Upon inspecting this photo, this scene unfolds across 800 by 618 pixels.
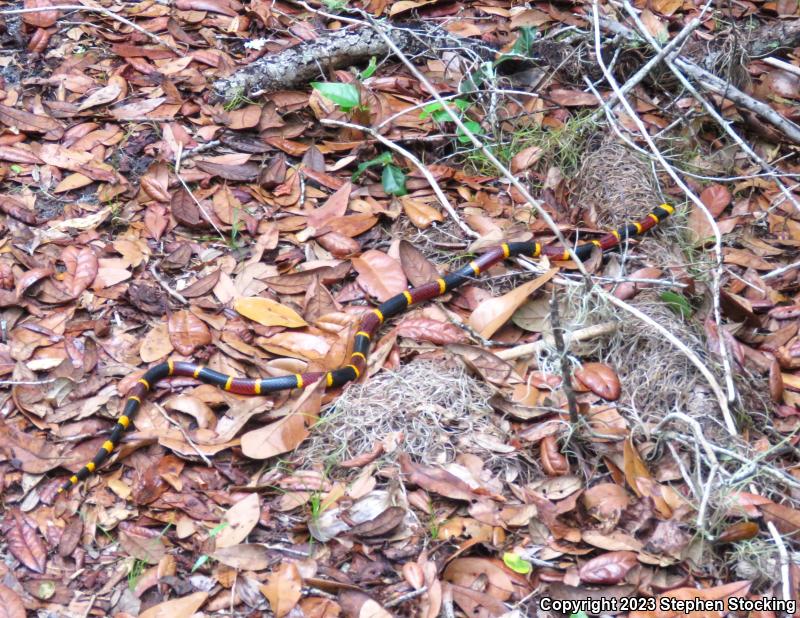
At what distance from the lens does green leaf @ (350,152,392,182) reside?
4738 mm

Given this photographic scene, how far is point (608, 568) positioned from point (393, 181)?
256cm

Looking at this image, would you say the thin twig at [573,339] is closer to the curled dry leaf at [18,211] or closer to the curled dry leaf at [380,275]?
the curled dry leaf at [380,275]

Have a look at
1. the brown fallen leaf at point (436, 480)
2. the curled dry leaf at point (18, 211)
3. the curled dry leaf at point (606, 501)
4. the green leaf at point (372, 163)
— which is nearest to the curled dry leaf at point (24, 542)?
the brown fallen leaf at point (436, 480)

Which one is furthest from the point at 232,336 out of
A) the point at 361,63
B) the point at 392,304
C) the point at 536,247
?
the point at 361,63

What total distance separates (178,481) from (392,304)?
54.3 inches

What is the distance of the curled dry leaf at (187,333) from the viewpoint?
13.0 feet

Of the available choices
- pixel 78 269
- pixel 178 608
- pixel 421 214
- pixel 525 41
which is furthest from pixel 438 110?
pixel 178 608

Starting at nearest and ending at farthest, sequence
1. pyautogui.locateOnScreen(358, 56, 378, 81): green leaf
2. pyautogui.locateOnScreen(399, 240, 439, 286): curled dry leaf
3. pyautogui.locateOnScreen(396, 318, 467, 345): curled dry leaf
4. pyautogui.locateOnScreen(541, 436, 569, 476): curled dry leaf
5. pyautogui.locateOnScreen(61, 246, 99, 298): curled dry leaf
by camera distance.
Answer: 1. pyautogui.locateOnScreen(541, 436, 569, 476): curled dry leaf
2. pyautogui.locateOnScreen(396, 318, 467, 345): curled dry leaf
3. pyautogui.locateOnScreen(61, 246, 99, 298): curled dry leaf
4. pyautogui.locateOnScreen(399, 240, 439, 286): curled dry leaf
5. pyautogui.locateOnScreen(358, 56, 378, 81): green leaf

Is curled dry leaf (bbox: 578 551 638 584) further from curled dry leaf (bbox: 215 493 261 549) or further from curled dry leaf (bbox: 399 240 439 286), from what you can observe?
curled dry leaf (bbox: 399 240 439 286)

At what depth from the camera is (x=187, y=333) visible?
402 cm

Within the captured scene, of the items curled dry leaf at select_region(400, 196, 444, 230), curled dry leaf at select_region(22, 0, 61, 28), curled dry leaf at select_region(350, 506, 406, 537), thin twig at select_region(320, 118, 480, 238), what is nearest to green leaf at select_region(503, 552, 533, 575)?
curled dry leaf at select_region(350, 506, 406, 537)

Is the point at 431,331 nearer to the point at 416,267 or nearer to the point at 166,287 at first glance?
the point at 416,267

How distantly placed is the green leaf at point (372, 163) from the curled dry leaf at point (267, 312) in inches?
43.7

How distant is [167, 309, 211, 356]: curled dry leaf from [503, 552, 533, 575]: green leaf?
1.87m
